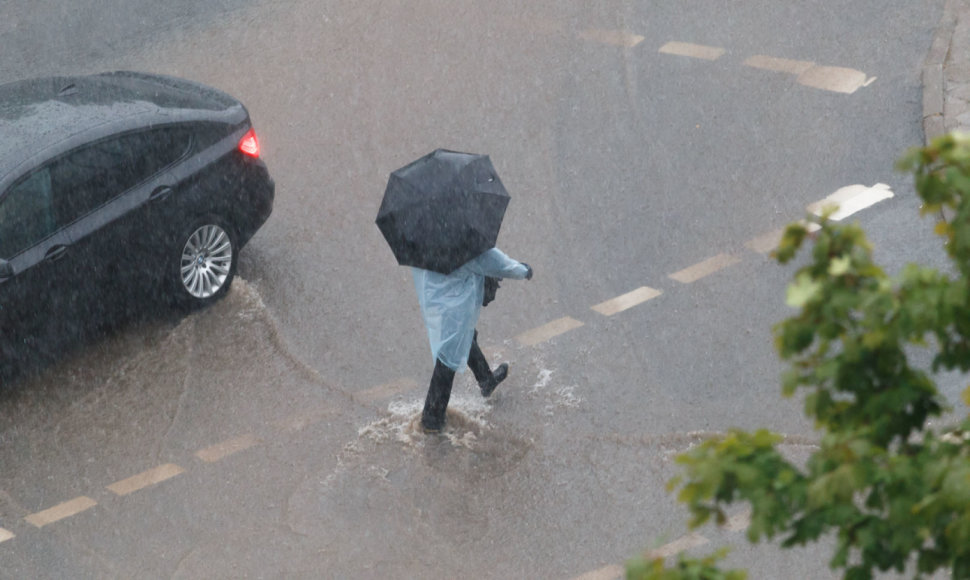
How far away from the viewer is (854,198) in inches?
368

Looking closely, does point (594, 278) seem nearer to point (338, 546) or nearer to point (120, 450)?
point (338, 546)

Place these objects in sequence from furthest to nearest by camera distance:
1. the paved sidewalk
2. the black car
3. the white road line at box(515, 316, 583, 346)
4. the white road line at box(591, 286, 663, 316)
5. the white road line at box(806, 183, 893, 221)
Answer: the paved sidewalk → the white road line at box(806, 183, 893, 221) → the white road line at box(591, 286, 663, 316) → the white road line at box(515, 316, 583, 346) → the black car

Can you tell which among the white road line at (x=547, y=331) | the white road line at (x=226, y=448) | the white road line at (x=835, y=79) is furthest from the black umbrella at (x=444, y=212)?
the white road line at (x=835, y=79)

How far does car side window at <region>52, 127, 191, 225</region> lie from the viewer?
27.3 ft

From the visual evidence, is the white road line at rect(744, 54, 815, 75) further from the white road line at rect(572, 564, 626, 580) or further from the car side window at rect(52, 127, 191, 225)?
the white road line at rect(572, 564, 626, 580)

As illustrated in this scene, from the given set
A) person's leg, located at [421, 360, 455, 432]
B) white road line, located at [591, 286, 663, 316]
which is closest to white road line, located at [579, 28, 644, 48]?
white road line, located at [591, 286, 663, 316]

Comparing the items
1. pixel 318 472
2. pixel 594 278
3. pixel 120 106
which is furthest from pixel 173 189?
pixel 594 278

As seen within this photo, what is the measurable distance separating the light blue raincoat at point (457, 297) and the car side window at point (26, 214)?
276 cm

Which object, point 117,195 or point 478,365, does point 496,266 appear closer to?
point 478,365

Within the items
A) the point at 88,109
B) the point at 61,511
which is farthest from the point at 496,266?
the point at 88,109

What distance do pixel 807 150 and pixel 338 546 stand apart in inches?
207

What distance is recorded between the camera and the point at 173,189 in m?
8.88

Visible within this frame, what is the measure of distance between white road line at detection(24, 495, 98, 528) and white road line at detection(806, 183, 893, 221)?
5.59 metres

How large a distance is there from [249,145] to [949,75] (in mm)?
6007
